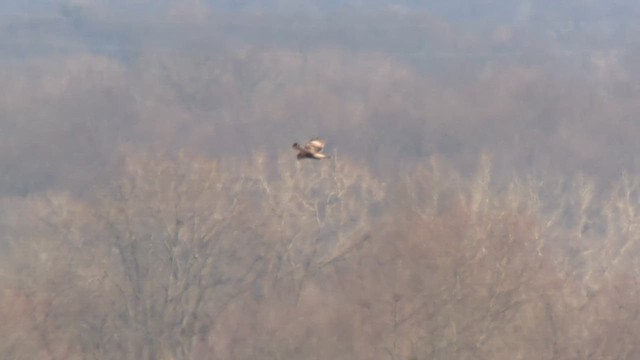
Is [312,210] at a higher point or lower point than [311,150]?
lower

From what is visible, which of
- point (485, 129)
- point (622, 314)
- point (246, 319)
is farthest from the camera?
point (485, 129)

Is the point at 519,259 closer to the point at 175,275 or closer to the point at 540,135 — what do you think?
the point at 175,275

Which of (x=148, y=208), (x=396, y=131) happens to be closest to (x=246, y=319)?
(x=148, y=208)

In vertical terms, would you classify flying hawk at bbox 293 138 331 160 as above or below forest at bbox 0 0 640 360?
above

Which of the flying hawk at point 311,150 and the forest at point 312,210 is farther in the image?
the forest at point 312,210

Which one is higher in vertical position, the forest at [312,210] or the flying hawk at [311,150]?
the flying hawk at [311,150]

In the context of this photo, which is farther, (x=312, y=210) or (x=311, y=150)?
(x=312, y=210)

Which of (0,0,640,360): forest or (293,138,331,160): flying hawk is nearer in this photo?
(293,138,331,160): flying hawk

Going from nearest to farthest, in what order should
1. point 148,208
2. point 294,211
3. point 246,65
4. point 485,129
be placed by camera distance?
point 148,208 → point 294,211 → point 485,129 → point 246,65
